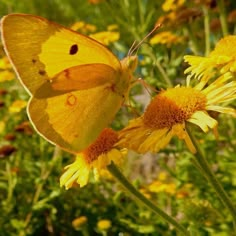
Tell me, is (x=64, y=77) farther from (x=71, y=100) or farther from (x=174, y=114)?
(x=174, y=114)

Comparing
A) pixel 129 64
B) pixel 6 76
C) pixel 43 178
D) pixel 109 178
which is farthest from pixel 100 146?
pixel 6 76

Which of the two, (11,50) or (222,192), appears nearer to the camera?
(222,192)

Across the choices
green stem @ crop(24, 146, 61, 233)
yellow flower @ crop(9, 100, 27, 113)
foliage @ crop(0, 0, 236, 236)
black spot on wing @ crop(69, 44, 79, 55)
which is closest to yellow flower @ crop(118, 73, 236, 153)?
black spot on wing @ crop(69, 44, 79, 55)

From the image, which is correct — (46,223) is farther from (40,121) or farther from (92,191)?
(40,121)

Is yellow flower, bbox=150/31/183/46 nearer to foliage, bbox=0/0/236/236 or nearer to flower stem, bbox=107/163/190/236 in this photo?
foliage, bbox=0/0/236/236

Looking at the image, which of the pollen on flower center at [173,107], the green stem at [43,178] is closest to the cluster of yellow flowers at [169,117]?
the pollen on flower center at [173,107]

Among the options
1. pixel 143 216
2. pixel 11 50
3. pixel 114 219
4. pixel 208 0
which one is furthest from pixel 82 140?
pixel 208 0

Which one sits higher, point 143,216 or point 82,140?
point 82,140
